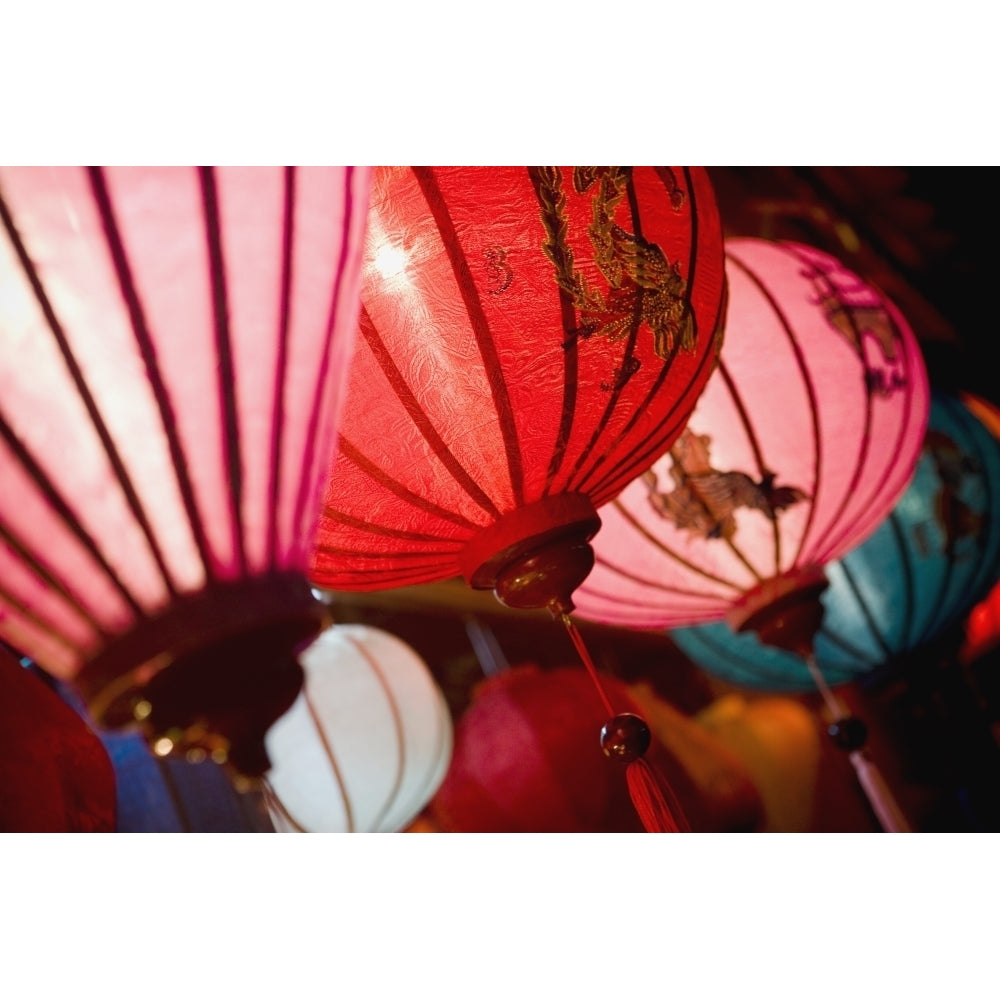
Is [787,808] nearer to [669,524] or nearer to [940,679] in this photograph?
[940,679]

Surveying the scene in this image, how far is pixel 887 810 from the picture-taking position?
1651 millimetres

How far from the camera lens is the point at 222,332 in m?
0.78

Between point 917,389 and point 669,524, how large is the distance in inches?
16.6

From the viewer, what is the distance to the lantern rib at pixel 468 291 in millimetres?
979

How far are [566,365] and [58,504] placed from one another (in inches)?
19.7

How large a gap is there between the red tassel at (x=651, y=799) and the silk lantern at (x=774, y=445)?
34cm

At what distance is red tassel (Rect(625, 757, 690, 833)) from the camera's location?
47.5 inches

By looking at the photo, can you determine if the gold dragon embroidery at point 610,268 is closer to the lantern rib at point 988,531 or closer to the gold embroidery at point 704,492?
the gold embroidery at point 704,492

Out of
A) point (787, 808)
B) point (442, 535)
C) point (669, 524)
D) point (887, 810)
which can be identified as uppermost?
point (442, 535)

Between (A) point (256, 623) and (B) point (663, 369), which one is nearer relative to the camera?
(A) point (256, 623)

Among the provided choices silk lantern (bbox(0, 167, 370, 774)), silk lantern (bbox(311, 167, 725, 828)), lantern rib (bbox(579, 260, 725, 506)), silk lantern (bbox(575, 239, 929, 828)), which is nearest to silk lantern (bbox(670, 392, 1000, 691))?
silk lantern (bbox(575, 239, 929, 828))

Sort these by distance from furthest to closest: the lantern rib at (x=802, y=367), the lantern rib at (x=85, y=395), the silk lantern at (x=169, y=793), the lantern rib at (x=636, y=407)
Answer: the silk lantern at (x=169, y=793)
the lantern rib at (x=802, y=367)
the lantern rib at (x=636, y=407)
the lantern rib at (x=85, y=395)

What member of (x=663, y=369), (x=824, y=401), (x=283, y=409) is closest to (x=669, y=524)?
(x=824, y=401)

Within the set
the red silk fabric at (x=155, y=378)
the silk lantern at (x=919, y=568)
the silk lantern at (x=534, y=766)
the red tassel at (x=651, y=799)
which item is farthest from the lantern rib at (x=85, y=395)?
the silk lantern at (x=919, y=568)
